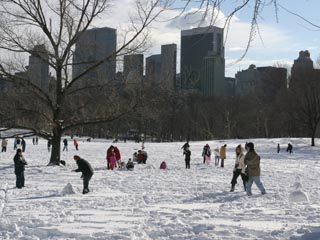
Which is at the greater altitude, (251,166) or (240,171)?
(251,166)

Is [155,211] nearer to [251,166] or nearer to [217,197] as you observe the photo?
[217,197]

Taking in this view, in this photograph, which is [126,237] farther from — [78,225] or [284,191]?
[284,191]

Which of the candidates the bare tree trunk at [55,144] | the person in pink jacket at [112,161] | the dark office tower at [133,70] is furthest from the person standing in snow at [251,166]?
the bare tree trunk at [55,144]

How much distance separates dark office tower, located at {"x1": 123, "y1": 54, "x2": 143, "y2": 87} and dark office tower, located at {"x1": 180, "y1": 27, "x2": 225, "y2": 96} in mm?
18624

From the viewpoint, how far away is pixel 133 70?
26734mm

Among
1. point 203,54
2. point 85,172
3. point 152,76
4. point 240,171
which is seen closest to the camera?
point 203,54

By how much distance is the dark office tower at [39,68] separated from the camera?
25.5 metres

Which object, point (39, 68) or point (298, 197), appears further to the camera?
point (39, 68)

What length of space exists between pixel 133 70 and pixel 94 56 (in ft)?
7.63

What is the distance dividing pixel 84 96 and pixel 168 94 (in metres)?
4.55

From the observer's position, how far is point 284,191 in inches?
638

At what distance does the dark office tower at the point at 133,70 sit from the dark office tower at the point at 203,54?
1862cm

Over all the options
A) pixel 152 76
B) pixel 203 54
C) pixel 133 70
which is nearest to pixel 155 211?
pixel 203 54

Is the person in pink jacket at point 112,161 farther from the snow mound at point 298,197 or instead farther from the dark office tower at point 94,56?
the snow mound at point 298,197
